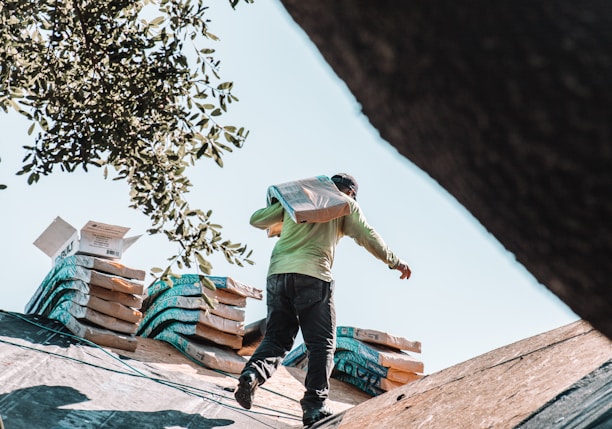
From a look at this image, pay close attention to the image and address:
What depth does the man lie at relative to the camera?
18.1 feet

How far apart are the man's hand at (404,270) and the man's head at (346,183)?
2.43 feet

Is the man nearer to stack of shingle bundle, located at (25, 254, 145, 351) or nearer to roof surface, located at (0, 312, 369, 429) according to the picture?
roof surface, located at (0, 312, 369, 429)

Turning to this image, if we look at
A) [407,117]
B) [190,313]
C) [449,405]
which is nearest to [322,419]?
[449,405]

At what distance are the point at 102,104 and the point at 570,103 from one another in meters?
4.43

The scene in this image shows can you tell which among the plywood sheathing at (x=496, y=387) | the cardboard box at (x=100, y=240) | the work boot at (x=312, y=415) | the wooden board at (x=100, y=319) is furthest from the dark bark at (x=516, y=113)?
the cardboard box at (x=100, y=240)

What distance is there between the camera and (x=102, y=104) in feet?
16.5

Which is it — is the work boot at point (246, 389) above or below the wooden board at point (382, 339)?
below

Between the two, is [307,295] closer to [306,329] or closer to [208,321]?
[306,329]

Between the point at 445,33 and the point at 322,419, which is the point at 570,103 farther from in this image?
the point at 322,419

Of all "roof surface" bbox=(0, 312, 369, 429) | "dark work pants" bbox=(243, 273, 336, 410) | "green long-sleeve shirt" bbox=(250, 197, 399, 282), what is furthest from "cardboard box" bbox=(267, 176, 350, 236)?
"roof surface" bbox=(0, 312, 369, 429)

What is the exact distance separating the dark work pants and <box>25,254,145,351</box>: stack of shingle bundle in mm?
2280

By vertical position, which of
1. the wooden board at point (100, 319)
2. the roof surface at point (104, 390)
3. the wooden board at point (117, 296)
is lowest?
the roof surface at point (104, 390)

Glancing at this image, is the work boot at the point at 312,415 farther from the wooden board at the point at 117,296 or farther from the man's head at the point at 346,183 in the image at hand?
the wooden board at the point at 117,296

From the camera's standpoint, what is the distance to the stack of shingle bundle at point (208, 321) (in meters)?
8.12
